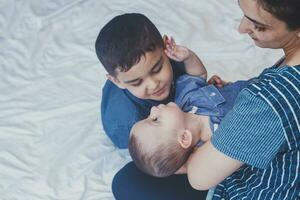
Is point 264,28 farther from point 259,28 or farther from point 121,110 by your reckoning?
point 121,110

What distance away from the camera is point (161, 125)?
116 centimetres

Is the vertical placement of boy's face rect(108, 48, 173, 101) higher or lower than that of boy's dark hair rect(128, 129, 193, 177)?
higher

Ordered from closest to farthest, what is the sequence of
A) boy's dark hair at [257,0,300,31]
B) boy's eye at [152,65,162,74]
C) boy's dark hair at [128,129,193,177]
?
boy's dark hair at [257,0,300,31] < boy's dark hair at [128,129,193,177] < boy's eye at [152,65,162,74]

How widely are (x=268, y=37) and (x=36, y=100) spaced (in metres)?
0.99

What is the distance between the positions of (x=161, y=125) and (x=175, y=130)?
0.04 metres

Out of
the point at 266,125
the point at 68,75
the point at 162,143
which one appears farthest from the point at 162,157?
the point at 68,75

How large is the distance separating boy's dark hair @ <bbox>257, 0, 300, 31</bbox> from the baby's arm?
1.57 ft

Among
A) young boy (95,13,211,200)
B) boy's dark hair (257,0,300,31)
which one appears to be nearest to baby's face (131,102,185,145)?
young boy (95,13,211,200)

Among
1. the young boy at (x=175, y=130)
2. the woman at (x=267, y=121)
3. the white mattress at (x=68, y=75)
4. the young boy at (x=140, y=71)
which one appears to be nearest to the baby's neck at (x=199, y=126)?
the young boy at (x=175, y=130)

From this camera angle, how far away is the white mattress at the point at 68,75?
1432 mm

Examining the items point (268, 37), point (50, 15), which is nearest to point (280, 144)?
point (268, 37)

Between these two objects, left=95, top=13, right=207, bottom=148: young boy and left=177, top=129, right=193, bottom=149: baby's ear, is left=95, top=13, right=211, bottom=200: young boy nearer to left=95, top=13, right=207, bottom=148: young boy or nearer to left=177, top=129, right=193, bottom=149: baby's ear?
left=95, top=13, right=207, bottom=148: young boy

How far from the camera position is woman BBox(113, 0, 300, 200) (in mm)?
833

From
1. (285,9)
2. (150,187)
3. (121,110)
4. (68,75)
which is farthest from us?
(68,75)
